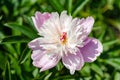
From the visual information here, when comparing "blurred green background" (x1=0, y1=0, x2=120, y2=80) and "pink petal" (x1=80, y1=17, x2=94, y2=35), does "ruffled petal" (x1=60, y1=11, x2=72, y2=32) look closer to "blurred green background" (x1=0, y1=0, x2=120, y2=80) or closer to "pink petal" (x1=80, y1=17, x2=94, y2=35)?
"pink petal" (x1=80, y1=17, x2=94, y2=35)

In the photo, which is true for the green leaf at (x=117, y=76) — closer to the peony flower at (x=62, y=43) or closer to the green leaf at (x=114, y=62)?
the green leaf at (x=114, y=62)

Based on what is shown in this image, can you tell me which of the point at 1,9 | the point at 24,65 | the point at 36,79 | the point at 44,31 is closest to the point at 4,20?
the point at 1,9

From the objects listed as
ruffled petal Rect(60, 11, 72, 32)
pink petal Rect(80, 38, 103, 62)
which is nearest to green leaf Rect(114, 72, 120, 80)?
pink petal Rect(80, 38, 103, 62)

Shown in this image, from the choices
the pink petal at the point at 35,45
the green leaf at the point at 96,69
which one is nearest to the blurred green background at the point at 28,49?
the green leaf at the point at 96,69

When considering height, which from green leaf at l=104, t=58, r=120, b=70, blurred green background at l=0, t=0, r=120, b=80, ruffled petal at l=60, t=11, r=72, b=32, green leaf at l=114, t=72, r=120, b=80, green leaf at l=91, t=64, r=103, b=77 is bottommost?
green leaf at l=114, t=72, r=120, b=80

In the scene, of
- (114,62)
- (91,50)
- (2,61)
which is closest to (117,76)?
(114,62)

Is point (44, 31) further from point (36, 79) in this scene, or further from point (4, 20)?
point (4, 20)

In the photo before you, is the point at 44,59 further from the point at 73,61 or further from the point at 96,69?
the point at 96,69

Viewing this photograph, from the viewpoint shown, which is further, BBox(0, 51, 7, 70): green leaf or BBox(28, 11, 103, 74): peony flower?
BBox(0, 51, 7, 70): green leaf
